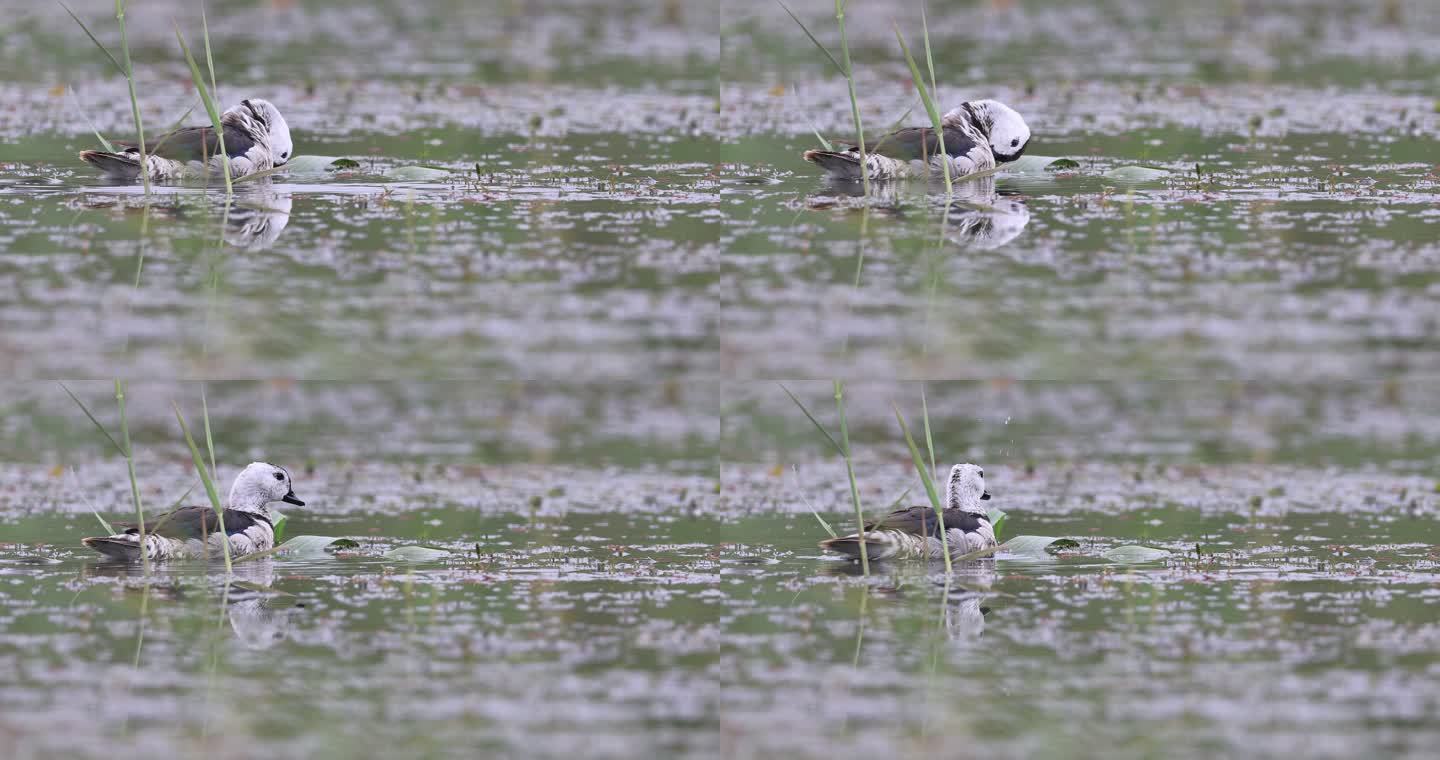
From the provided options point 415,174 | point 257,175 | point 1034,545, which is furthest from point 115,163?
point 1034,545

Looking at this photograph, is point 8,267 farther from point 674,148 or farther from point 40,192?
point 674,148

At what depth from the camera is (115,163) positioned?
8953 millimetres

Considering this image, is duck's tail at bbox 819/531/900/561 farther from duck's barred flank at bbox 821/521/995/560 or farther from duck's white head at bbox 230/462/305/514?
duck's white head at bbox 230/462/305/514

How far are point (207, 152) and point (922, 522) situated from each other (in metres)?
3.75

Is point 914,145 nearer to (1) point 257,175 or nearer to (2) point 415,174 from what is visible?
(2) point 415,174

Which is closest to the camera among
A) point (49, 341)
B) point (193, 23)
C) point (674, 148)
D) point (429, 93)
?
point (49, 341)

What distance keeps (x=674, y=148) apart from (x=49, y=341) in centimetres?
389

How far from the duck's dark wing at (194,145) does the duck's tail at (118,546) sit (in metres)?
2.04

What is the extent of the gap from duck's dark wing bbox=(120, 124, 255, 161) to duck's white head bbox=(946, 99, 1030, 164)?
332cm

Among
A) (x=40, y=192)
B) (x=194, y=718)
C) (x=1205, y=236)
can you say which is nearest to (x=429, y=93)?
(x=40, y=192)

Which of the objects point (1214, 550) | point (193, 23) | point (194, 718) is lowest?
point (194, 718)

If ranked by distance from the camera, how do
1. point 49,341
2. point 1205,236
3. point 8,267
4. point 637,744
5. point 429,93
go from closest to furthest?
point 637,744 < point 49,341 < point 8,267 < point 1205,236 < point 429,93

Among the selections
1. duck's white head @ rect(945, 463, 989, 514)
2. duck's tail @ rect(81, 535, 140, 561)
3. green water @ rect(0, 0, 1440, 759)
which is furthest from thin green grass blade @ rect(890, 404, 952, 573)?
duck's tail @ rect(81, 535, 140, 561)

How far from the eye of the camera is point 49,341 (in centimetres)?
747
